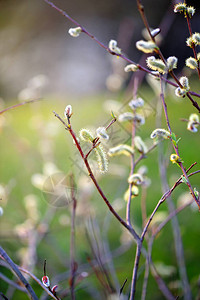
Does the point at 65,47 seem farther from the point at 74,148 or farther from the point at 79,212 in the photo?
the point at 79,212

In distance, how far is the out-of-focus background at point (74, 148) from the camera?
1.16 meters

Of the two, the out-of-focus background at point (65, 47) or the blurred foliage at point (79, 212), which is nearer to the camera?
the blurred foliage at point (79, 212)

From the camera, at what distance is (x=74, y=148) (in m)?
2.00

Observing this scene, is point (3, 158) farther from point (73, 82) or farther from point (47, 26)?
point (47, 26)

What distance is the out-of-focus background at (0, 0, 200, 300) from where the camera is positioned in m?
1.16

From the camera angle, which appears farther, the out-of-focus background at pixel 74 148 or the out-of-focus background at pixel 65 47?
the out-of-focus background at pixel 65 47

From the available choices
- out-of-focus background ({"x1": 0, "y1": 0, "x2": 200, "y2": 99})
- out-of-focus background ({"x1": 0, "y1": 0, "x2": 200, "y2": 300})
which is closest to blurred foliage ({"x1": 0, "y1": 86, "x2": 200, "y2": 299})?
out-of-focus background ({"x1": 0, "y1": 0, "x2": 200, "y2": 300})

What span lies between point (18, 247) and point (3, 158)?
132cm

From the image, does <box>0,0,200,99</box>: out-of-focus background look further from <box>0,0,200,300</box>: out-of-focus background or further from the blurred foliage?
the blurred foliage

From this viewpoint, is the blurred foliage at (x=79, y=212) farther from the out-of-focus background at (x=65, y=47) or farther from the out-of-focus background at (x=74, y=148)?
the out-of-focus background at (x=65, y=47)

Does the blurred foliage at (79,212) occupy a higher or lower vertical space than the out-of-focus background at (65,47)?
lower

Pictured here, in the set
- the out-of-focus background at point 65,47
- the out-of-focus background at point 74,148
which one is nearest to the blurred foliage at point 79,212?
the out-of-focus background at point 74,148

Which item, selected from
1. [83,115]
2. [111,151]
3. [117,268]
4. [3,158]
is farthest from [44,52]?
[111,151]

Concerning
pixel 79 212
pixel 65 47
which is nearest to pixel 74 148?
pixel 79 212
